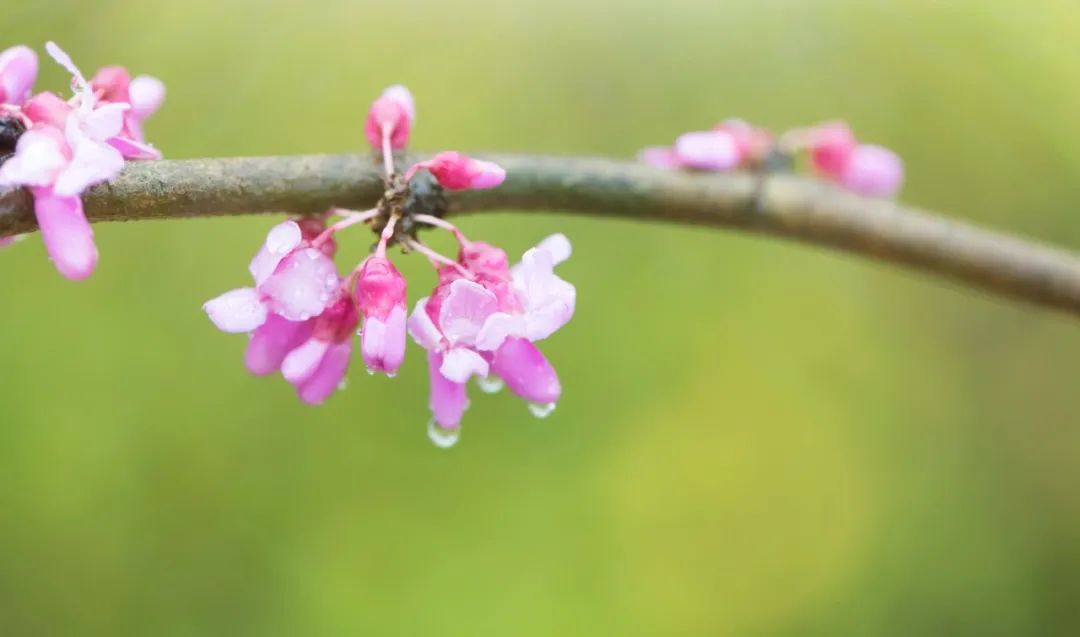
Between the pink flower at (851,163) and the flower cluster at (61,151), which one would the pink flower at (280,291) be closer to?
the flower cluster at (61,151)

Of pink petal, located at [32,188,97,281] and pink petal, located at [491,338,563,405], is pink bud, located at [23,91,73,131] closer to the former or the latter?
pink petal, located at [32,188,97,281]

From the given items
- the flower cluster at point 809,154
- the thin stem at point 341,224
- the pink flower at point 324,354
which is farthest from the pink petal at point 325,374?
the flower cluster at point 809,154

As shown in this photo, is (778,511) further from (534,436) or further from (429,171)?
(429,171)

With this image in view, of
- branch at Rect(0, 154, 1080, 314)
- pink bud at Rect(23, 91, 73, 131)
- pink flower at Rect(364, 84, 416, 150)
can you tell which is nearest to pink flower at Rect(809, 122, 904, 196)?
branch at Rect(0, 154, 1080, 314)

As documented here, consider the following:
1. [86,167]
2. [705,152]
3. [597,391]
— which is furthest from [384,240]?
[597,391]

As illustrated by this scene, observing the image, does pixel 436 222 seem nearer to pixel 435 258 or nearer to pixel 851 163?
pixel 435 258

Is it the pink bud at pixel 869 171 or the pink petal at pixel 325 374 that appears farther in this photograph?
the pink bud at pixel 869 171
